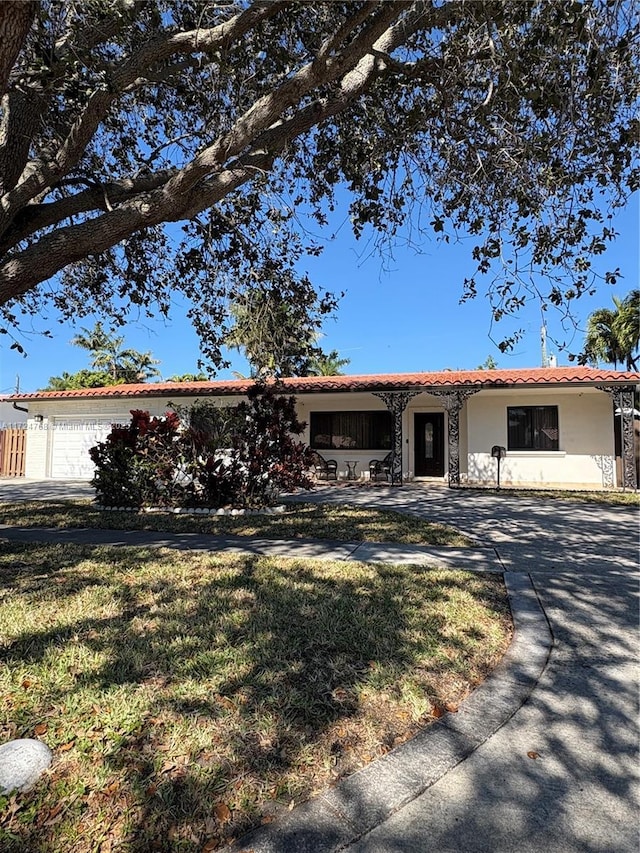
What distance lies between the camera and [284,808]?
1.92 metres

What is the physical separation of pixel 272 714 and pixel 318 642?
2.65ft

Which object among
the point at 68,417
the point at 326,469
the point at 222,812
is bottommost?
the point at 222,812

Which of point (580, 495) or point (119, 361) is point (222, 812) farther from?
point (119, 361)

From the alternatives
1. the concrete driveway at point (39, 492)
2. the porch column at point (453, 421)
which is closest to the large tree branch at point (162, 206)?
the concrete driveway at point (39, 492)

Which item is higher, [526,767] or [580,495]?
[580,495]

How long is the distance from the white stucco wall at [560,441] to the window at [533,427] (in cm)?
15

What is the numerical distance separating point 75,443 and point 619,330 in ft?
81.7

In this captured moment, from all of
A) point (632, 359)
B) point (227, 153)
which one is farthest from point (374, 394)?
point (632, 359)

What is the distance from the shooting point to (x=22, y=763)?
208 cm

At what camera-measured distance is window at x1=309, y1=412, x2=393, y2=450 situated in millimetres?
16672

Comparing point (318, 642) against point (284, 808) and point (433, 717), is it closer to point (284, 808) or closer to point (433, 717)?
point (433, 717)

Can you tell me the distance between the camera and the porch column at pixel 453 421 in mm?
14047

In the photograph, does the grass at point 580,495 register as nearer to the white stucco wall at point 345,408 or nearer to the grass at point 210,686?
the white stucco wall at point 345,408

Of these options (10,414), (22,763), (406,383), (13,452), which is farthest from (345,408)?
(10,414)
